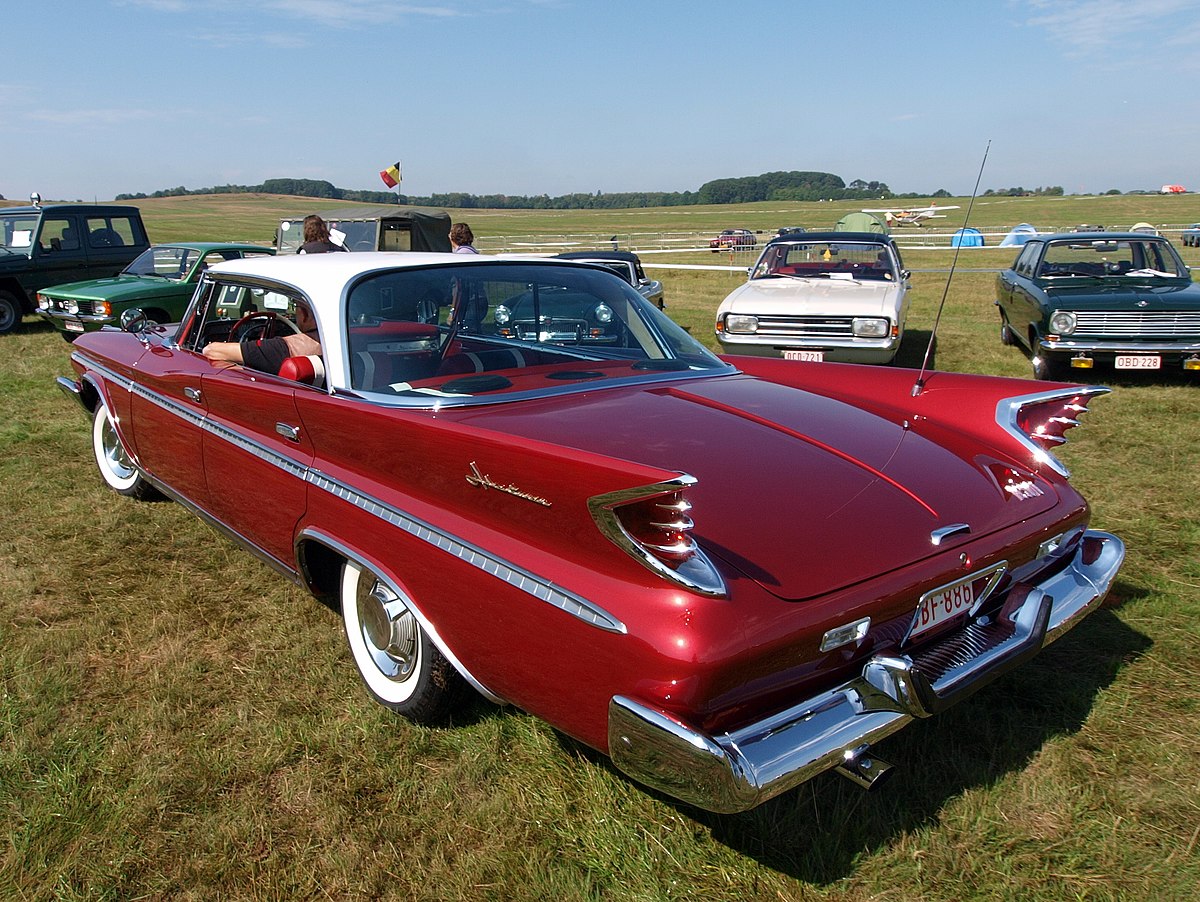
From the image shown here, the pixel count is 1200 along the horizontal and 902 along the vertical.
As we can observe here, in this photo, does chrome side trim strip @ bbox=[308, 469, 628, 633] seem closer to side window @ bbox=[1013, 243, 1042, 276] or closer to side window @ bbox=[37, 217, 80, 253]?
side window @ bbox=[1013, 243, 1042, 276]

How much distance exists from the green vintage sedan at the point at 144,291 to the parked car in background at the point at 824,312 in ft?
19.1

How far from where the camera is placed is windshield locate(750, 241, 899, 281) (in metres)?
9.37

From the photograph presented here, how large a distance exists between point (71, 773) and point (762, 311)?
6.92 metres

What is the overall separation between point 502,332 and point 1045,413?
2.01m

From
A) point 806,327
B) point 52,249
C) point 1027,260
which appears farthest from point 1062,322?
point 52,249

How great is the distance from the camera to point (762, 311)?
8281mm

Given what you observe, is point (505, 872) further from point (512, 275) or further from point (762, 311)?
point (762, 311)

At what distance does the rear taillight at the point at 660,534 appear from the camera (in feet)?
5.98

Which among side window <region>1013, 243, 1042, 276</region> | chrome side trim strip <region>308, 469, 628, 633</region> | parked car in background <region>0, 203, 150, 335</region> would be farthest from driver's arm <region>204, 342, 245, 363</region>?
parked car in background <region>0, 203, 150, 335</region>

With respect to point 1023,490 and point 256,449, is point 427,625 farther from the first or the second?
point 1023,490

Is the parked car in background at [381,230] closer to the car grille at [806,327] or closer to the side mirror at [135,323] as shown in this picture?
the car grille at [806,327]

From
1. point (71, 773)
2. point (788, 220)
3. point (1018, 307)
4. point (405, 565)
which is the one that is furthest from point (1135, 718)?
point (788, 220)

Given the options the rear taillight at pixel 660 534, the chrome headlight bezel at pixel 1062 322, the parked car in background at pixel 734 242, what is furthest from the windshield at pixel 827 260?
the parked car in background at pixel 734 242

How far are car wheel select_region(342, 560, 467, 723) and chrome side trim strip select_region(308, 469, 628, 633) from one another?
0.68ft
